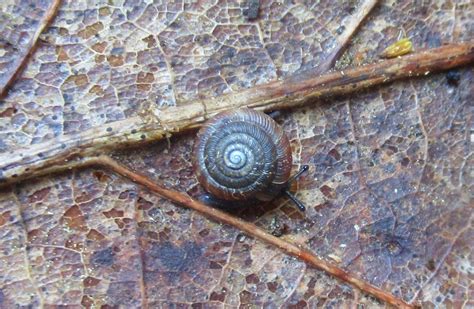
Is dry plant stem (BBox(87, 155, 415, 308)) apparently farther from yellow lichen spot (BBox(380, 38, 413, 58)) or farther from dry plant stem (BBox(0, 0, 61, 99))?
yellow lichen spot (BBox(380, 38, 413, 58))

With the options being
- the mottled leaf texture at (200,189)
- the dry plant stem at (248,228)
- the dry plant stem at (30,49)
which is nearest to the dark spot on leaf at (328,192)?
the mottled leaf texture at (200,189)

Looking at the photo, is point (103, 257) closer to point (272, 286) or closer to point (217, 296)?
point (217, 296)

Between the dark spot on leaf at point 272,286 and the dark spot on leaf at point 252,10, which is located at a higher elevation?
the dark spot on leaf at point 252,10

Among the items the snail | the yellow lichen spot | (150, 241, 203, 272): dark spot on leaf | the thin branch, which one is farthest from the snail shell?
the yellow lichen spot

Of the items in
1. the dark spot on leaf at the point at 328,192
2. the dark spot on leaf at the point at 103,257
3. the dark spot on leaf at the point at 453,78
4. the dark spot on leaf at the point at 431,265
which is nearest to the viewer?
the dark spot on leaf at the point at 103,257

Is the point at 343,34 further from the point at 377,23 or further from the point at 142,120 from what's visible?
the point at 142,120

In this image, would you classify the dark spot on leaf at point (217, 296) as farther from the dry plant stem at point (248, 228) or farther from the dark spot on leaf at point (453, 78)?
the dark spot on leaf at point (453, 78)

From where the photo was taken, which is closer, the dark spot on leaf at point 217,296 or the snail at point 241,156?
the dark spot on leaf at point 217,296

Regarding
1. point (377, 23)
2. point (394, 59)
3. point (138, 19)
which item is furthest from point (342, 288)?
point (138, 19)
